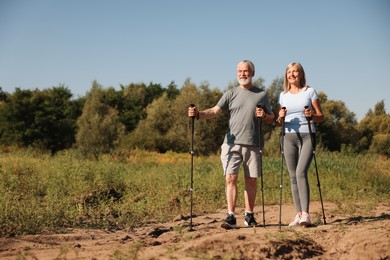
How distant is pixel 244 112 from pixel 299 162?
1030 millimetres

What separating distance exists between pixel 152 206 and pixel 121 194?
2.11 m

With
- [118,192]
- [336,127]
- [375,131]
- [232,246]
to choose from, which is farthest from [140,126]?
Result: [232,246]

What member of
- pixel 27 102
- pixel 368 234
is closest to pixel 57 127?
pixel 27 102

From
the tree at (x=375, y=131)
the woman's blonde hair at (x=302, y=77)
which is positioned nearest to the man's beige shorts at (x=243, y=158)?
the woman's blonde hair at (x=302, y=77)

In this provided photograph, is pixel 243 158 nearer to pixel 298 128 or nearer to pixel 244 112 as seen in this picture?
pixel 244 112

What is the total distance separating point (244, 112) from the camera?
21.4ft

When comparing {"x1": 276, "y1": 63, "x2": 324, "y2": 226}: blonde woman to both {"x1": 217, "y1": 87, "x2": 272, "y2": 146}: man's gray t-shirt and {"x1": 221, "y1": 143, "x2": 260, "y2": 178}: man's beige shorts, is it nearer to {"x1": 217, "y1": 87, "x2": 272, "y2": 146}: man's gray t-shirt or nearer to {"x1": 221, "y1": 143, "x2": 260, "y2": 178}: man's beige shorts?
{"x1": 217, "y1": 87, "x2": 272, "y2": 146}: man's gray t-shirt

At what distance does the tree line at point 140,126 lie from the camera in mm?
36062

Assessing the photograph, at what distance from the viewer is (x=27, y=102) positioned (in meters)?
36.4

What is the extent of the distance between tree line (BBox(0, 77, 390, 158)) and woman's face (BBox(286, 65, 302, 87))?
77.2 ft

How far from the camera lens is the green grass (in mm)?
8266

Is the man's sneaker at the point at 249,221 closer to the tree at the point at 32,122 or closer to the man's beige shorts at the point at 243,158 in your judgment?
the man's beige shorts at the point at 243,158

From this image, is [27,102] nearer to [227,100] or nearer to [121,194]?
[121,194]

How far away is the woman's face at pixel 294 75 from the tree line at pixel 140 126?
23520mm
